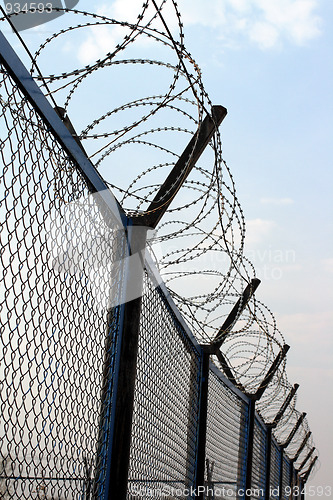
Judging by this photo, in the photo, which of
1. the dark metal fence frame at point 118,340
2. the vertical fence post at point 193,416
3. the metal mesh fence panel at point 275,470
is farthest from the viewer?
the metal mesh fence panel at point 275,470

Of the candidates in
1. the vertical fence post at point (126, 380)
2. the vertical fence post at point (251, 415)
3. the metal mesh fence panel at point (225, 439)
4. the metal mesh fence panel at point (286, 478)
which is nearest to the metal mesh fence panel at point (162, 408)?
the vertical fence post at point (126, 380)

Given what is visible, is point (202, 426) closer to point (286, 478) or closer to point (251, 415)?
point (251, 415)

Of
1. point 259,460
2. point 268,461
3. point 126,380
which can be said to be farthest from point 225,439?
point 126,380

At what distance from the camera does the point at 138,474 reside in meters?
3.03

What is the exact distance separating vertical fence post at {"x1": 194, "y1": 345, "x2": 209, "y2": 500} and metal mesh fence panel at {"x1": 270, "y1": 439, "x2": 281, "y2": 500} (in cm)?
672

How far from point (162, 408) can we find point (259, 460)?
6245 mm

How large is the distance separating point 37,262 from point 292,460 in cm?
1579

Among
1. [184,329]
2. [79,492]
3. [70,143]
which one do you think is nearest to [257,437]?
Answer: [184,329]

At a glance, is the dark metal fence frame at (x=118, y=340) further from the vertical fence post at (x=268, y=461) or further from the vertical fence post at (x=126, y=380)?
the vertical fence post at (x=268, y=461)

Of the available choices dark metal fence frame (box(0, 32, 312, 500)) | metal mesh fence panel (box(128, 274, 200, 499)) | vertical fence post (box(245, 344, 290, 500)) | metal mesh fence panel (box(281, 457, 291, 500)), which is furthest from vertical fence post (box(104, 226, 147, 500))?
metal mesh fence panel (box(281, 457, 291, 500))

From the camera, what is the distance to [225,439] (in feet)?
21.0

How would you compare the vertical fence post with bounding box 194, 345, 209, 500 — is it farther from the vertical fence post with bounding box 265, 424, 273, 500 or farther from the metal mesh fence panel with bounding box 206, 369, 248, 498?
the vertical fence post with bounding box 265, 424, 273, 500

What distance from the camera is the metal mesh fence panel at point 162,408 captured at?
10.1 feet

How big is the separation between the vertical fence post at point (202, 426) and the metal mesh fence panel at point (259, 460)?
12.4ft
